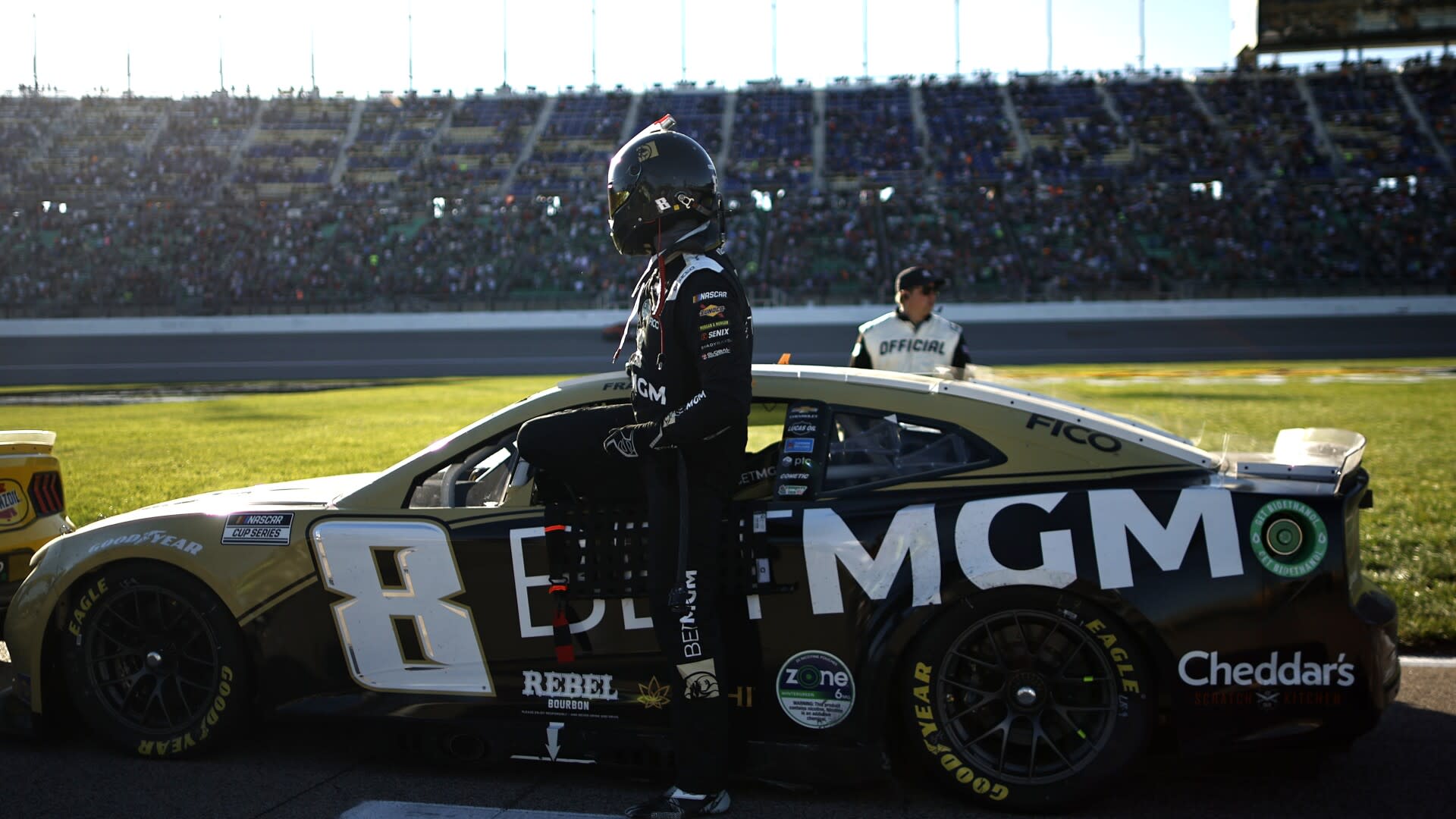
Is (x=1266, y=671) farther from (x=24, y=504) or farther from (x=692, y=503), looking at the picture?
(x=24, y=504)

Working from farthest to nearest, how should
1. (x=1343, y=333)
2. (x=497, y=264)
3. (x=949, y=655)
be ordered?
(x=497, y=264)
(x=1343, y=333)
(x=949, y=655)

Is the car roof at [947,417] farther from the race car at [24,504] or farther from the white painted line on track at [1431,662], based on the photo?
the race car at [24,504]

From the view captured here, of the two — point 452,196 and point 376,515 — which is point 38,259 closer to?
point 452,196

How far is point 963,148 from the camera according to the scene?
41.0 meters

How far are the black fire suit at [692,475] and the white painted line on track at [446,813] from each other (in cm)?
35

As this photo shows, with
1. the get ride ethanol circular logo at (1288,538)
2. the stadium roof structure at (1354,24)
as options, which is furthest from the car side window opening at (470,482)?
the stadium roof structure at (1354,24)

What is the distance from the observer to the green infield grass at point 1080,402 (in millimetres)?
5801

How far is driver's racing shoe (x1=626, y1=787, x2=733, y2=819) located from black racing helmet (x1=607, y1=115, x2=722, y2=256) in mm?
1490

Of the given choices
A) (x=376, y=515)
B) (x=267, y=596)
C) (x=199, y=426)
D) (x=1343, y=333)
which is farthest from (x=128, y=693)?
(x=1343, y=333)

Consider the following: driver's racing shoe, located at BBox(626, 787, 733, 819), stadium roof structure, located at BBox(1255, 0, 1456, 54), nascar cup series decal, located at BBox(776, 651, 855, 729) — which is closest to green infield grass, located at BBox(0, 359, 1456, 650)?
nascar cup series decal, located at BBox(776, 651, 855, 729)

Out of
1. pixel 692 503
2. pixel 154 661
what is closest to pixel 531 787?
pixel 692 503

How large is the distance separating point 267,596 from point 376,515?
0.43 m

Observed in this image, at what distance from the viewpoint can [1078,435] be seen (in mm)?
3201

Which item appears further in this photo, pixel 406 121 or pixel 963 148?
pixel 406 121
